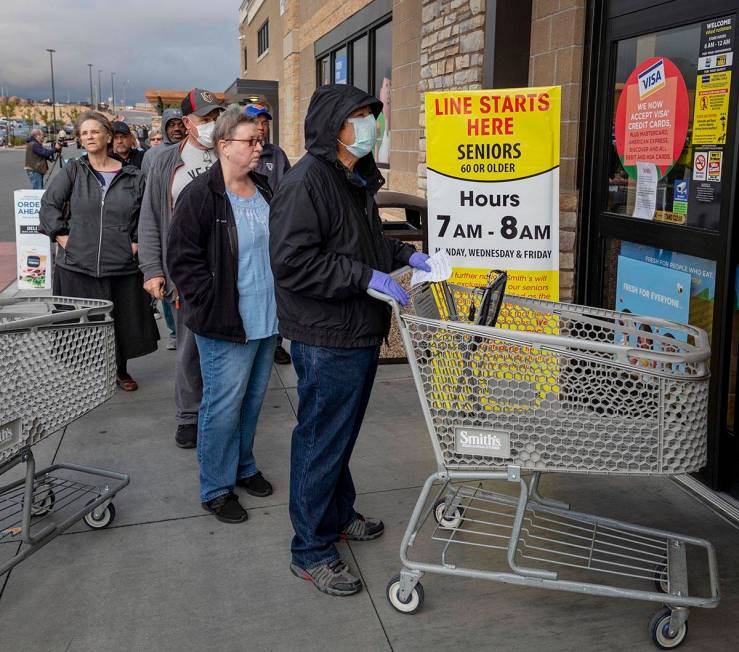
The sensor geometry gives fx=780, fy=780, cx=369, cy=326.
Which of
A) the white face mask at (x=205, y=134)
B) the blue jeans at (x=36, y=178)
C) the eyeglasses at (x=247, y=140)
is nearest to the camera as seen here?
the eyeglasses at (x=247, y=140)

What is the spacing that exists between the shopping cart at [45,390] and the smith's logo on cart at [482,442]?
1746mm

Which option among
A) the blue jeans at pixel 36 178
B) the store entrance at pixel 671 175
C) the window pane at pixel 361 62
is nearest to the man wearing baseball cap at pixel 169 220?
the store entrance at pixel 671 175

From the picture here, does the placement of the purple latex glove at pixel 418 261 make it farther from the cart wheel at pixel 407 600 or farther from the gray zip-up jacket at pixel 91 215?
the gray zip-up jacket at pixel 91 215

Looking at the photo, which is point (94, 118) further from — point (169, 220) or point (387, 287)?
point (387, 287)

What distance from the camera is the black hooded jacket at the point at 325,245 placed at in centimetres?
303

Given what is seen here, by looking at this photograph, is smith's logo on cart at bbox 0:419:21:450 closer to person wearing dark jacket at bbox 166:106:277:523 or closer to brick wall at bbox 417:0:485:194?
person wearing dark jacket at bbox 166:106:277:523

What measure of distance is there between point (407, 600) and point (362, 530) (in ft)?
2.15

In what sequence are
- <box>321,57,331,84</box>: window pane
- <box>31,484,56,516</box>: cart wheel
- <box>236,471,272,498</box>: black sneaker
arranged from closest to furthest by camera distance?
<box>31,484,56,516</box>: cart wheel, <box>236,471,272,498</box>: black sneaker, <box>321,57,331,84</box>: window pane

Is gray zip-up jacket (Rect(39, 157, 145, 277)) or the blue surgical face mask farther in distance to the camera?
gray zip-up jacket (Rect(39, 157, 145, 277))

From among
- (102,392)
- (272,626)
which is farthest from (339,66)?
(272,626)

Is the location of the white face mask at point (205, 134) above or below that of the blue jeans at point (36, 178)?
below

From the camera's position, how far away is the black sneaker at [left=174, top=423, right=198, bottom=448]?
499 centimetres

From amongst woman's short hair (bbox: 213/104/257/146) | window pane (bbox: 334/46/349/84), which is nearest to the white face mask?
woman's short hair (bbox: 213/104/257/146)

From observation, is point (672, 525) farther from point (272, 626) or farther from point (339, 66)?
point (339, 66)
